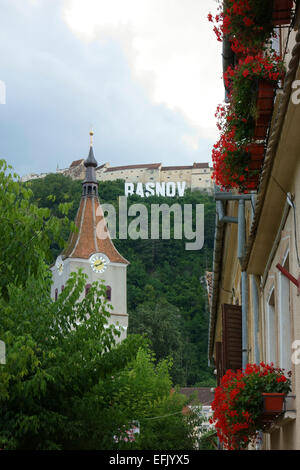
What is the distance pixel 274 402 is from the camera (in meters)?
7.26

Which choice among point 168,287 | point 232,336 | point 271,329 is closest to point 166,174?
point 168,287

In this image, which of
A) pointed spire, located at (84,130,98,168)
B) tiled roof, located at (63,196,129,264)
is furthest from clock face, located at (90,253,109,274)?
pointed spire, located at (84,130,98,168)

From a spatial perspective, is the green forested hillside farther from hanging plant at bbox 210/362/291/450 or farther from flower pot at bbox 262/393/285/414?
flower pot at bbox 262/393/285/414

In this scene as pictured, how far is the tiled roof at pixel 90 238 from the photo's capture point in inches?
2917

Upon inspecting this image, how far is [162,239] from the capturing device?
11956 centimetres

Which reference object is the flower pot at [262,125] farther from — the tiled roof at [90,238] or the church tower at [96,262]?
the tiled roof at [90,238]

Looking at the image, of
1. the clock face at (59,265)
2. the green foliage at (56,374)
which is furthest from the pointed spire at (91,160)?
the green foliage at (56,374)

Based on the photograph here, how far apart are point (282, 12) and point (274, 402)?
327cm

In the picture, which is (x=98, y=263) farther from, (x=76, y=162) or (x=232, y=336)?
(x=76, y=162)

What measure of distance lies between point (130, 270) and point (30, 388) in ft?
323

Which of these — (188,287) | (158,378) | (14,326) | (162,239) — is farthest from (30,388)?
(162,239)

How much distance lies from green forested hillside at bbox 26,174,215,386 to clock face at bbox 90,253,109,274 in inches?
565

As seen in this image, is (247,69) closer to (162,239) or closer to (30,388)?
(30,388)

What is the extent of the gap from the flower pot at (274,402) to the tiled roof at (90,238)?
6636 cm
